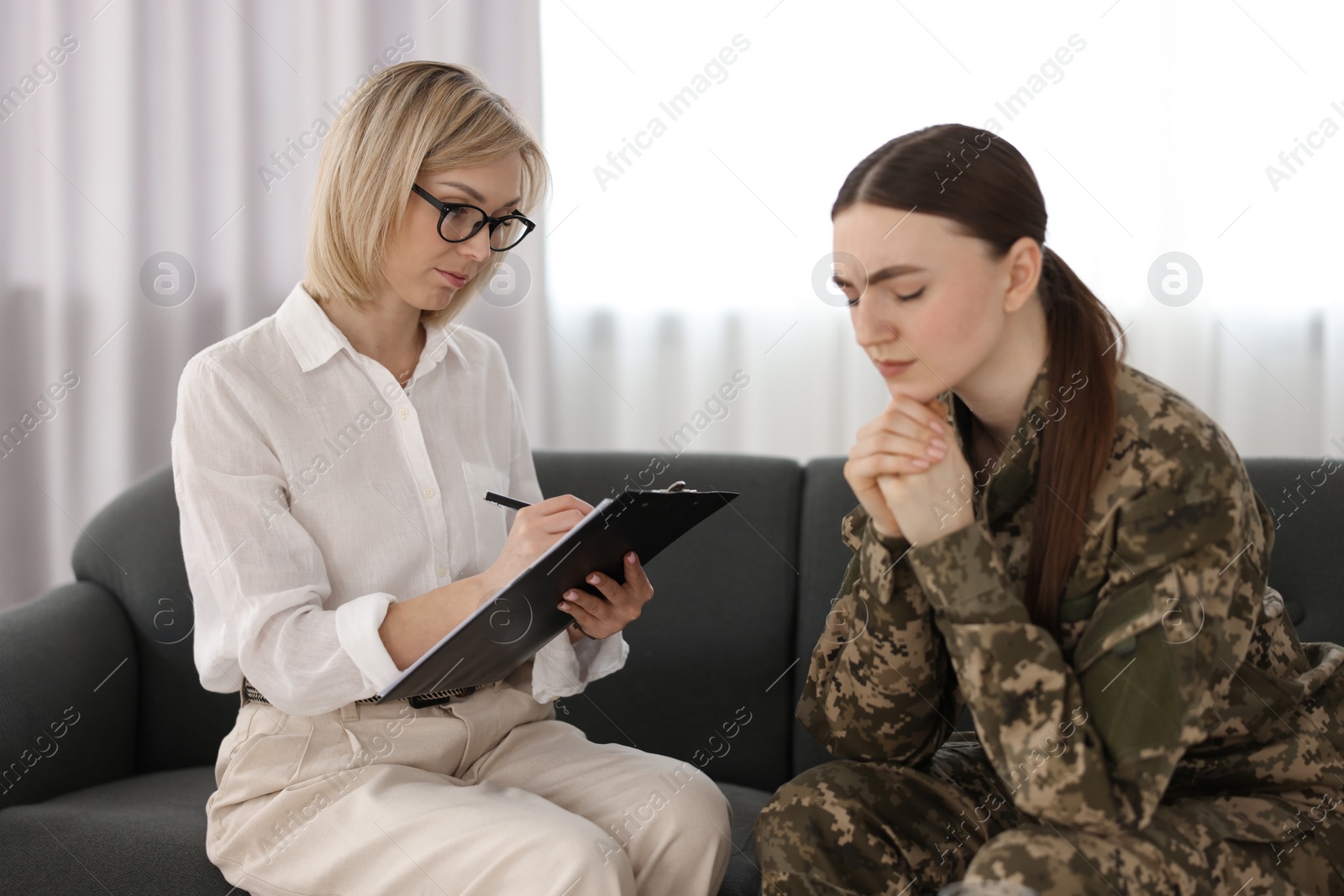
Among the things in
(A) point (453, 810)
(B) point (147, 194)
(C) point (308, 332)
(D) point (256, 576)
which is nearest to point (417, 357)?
(C) point (308, 332)

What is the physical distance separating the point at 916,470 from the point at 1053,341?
214mm

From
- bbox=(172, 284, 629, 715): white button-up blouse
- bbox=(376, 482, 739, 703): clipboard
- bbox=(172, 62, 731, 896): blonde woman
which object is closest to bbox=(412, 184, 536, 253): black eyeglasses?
bbox=(172, 62, 731, 896): blonde woman

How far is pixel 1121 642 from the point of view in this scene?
0.96 m

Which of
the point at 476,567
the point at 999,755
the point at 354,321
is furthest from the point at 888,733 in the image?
the point at 354,321

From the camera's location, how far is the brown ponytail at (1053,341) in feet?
3.40

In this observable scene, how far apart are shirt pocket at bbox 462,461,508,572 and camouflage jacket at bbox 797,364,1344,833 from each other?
0.51m

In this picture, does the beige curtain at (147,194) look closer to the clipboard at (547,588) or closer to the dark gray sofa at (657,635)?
the dark gray sofa at (657,635)

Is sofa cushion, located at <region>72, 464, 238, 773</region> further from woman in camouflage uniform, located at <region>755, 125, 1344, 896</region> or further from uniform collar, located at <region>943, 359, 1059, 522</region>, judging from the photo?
uniform collar, located at <region>943, 359, 1059, 522</region>

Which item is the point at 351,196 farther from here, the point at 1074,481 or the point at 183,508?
the point at 1074,481

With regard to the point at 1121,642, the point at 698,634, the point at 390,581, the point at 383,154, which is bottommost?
the point at 698,634

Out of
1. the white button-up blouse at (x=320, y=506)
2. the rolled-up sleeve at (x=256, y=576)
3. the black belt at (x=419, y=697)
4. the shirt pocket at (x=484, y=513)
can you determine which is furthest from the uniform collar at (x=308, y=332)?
the black belt at (x=419, y=697)

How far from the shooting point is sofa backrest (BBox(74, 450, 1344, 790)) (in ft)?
5.75

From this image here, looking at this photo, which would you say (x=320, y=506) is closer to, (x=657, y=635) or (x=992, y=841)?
(x=657, y=635)

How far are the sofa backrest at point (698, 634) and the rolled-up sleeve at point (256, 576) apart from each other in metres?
0.58
